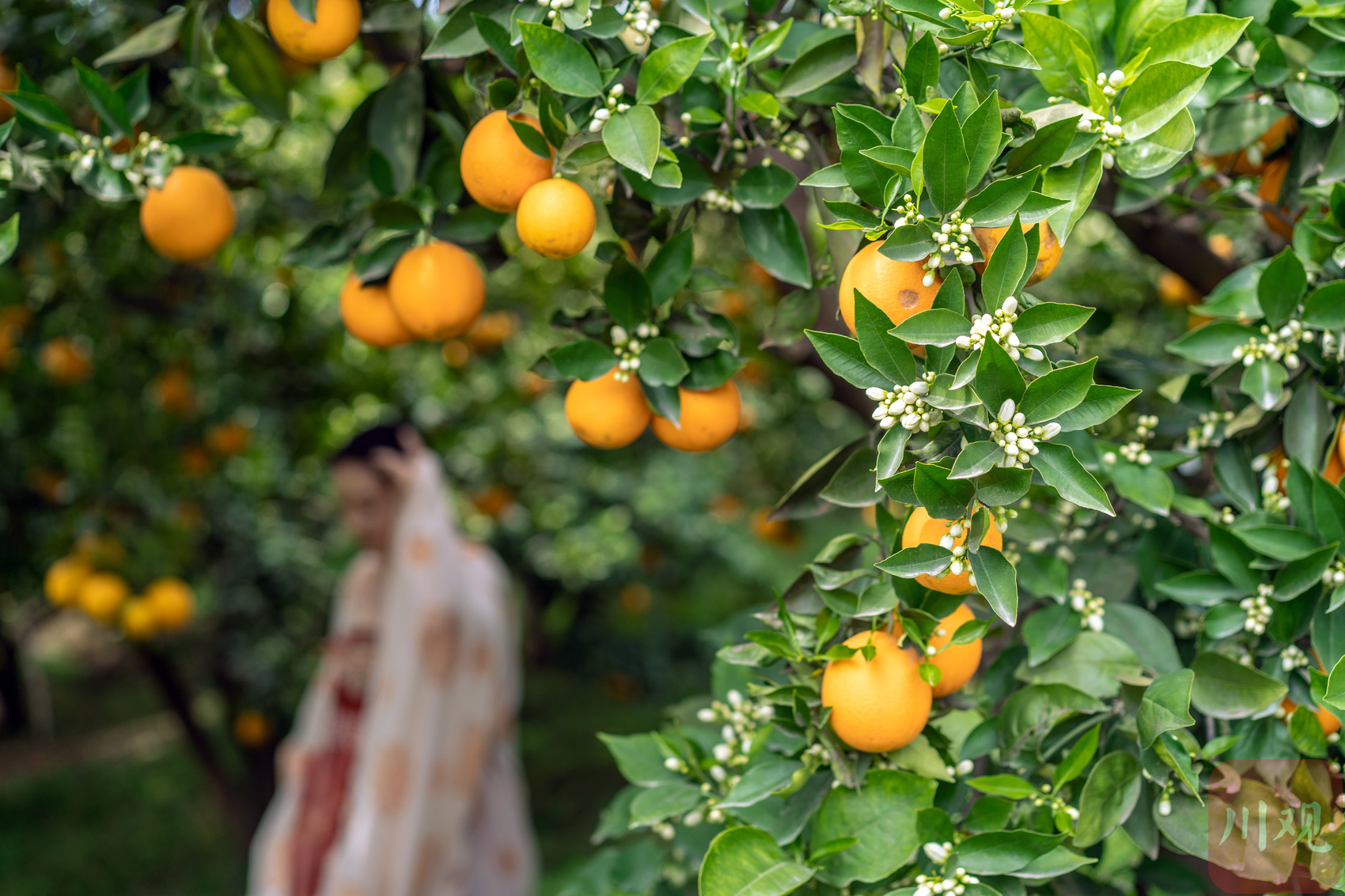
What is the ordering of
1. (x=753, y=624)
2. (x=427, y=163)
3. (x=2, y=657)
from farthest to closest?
(x=2, y=657), (x=753, y=624), (x=427, y=163)

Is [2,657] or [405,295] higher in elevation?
[405,295]

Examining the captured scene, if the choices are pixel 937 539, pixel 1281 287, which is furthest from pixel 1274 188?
pixel 937 539

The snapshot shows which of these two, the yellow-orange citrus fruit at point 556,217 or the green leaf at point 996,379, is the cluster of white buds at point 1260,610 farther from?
the yellow-orange citrus fruit at point 556,217

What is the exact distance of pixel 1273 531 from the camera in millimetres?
769

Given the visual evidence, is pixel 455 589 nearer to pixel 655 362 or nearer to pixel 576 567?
pixel 576 567

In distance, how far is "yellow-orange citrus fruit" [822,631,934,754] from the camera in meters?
0.68

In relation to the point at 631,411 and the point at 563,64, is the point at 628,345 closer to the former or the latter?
the point at 631,411

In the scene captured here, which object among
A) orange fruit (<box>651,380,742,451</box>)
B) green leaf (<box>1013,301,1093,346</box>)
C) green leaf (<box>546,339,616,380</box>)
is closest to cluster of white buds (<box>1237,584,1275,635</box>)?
green leaf (<box>1013,301,1093,346</box>)

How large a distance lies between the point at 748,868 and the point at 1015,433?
369mm

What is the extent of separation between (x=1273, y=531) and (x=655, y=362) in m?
0.53

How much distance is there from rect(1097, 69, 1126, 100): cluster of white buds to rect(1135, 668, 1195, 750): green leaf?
41 centimetres

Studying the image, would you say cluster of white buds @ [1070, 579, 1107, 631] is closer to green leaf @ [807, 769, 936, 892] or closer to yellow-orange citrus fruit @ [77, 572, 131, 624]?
green leaf @ [807, 769, 936, 892]

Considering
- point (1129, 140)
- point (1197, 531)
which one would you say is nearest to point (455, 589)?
point (1197, 531)

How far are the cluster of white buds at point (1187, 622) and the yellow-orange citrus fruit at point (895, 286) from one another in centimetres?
48
